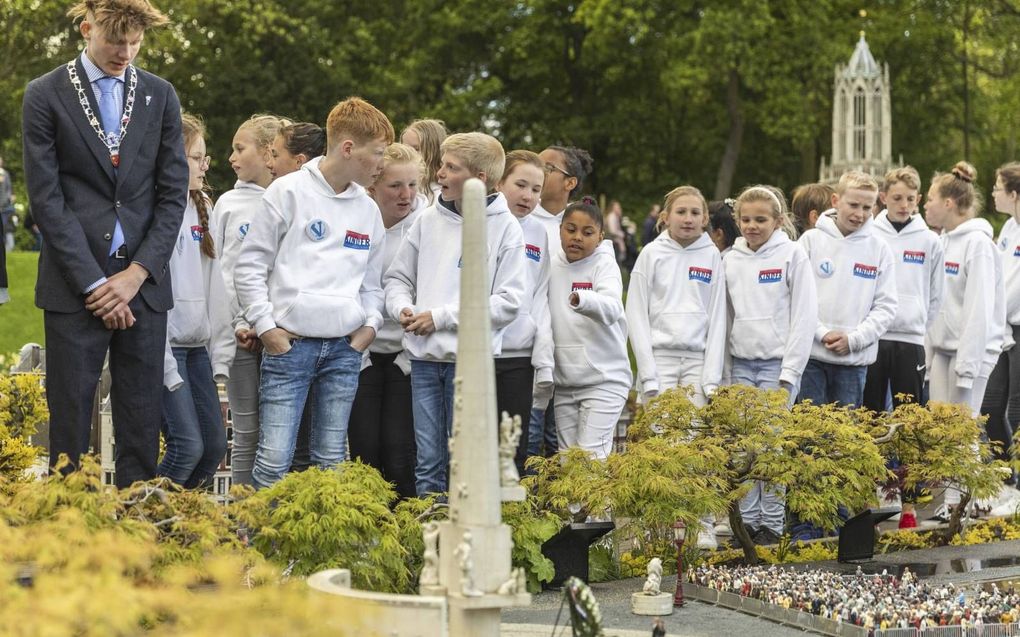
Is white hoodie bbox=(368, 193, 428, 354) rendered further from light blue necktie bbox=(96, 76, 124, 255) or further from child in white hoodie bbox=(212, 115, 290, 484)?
light blue necktie bbox=(96, 76, 124, 255)

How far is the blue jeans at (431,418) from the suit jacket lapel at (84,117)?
206 centimetres

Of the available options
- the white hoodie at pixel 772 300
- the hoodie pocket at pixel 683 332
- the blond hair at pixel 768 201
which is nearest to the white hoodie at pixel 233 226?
the hoodie pocket at pixel 683 332

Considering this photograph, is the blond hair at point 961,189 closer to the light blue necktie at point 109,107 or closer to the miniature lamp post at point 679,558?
the miniature lamp post at point 679,558

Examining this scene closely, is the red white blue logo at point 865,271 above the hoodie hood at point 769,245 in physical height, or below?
below

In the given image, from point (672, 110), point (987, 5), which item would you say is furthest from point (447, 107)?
point (987, 5)

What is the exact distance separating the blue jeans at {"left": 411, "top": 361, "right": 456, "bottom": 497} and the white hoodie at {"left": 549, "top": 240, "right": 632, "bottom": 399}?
4.38ft

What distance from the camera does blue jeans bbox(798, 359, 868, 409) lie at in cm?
1117

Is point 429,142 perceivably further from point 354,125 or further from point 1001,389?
point 1001,389

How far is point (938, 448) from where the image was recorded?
10.1 m

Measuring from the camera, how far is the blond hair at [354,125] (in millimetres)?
8367

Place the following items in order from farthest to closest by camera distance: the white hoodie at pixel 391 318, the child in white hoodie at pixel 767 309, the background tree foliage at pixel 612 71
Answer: the background tree foliage at pixel 612 71 < the child in white hoodie at pixel 767 309 < the white hoodie at pixel 391 318

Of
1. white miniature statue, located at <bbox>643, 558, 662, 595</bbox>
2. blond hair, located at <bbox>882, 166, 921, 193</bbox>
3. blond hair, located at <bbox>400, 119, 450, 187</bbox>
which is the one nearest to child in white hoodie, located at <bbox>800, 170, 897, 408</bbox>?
blond hair, located at <bbox>882, 166, 921, 193</bbox>

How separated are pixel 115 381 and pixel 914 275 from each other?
670 cm

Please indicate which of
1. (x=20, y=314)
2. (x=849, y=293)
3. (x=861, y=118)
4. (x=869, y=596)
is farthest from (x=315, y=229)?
(x=861, y=118)
